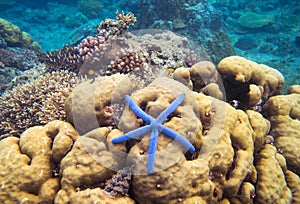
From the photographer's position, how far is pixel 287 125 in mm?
4836

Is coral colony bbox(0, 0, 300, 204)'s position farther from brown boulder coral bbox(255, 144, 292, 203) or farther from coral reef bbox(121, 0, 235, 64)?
coral reef bbox(121, 0, 235, 64)

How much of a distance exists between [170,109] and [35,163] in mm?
2235

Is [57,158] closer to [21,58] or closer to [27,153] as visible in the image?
[27,153]

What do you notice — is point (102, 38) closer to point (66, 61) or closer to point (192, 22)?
point (66, 61)

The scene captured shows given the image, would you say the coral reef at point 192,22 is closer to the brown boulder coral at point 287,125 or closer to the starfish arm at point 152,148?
the brown boulder coral at point 287,125

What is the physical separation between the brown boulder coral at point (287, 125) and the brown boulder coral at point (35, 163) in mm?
4291

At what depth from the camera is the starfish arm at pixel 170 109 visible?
307 centimetres

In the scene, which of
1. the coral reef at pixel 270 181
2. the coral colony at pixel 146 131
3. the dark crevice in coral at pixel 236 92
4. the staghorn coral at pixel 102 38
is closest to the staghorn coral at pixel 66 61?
the coral colony at pixel 146 131

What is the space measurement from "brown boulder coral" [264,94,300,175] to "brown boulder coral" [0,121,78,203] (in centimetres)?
429

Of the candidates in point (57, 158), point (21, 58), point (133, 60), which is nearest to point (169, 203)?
point (57, 158)

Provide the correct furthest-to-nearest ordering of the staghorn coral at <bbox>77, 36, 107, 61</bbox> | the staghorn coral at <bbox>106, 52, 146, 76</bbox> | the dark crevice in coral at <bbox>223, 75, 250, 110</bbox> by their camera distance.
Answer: the staghorn coral at <bbox>77, 36, 107, 61</bbox>
the staghorn coral at <bbox>106, 52, 146, 76</bbox>
the dark crevice in coral at <bbox>223, 75, 250, 110</bbox>

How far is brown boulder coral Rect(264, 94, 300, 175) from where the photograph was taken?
14.8ft

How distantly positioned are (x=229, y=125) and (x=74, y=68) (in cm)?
491

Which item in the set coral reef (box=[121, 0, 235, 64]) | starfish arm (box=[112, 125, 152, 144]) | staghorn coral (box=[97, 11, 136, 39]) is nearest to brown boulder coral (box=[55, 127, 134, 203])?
starfish arm (box=[112, 125, 152, 144])
